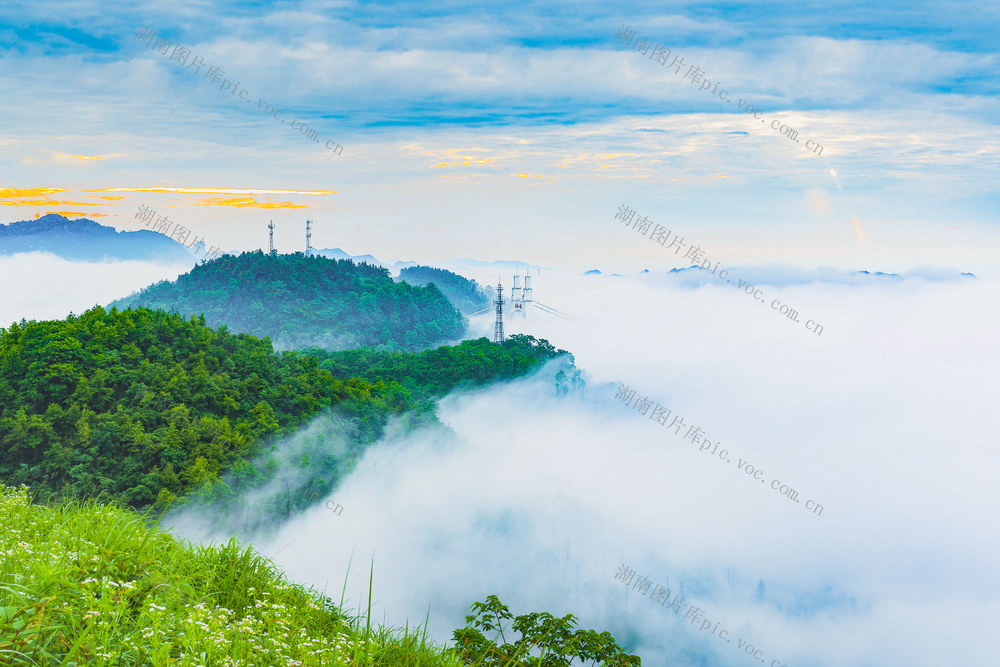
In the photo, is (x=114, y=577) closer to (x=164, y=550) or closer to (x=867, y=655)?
(x=164, y=550)

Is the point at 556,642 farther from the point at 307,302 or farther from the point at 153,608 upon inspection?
the point at 307,302

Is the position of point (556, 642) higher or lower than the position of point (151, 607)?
lower

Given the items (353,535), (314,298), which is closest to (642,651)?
(353,535)

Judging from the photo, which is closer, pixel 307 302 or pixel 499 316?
pixel 499 316

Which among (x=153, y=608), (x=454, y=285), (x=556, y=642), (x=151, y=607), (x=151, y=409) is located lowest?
(x=151, y=409)

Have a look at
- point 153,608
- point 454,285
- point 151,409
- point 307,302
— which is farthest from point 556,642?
point 454,285

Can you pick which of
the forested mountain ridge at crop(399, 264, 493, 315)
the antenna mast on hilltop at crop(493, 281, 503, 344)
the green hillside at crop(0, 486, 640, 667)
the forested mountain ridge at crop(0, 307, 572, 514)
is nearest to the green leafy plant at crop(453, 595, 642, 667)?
the green hillside at crop(0, 486, 640, 667)
